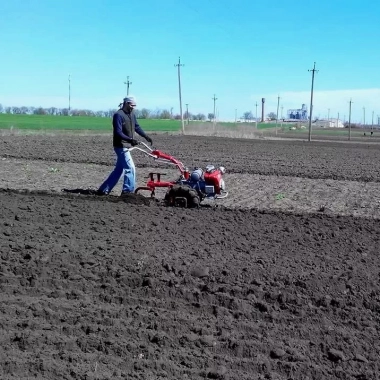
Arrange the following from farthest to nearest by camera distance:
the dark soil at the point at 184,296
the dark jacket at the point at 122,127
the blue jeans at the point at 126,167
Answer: the blue jeans at the point at 126,167, the dark jacket at the point at 122,127, the dark soil at the point at 184,296

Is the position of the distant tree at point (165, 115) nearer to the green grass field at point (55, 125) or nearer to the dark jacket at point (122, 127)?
the green grass field at point (55, 125)

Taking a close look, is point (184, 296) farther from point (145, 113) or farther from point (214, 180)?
point (145, 113)

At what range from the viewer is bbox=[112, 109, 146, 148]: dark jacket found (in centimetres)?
1181

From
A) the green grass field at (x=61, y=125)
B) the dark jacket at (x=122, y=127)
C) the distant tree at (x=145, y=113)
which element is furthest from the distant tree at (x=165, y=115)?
the dark jacket at (x=122, y=127)

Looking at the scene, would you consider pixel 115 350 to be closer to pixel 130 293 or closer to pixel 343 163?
pixel 130 293

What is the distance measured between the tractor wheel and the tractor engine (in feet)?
0.68

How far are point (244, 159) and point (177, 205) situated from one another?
47.6 ft

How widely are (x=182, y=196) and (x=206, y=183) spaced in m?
0.50

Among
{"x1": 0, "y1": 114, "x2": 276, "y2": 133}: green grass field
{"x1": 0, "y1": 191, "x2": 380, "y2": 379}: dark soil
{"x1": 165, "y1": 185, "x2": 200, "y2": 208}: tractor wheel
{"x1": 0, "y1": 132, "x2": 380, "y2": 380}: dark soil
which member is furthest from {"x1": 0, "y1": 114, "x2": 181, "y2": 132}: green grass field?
{"x1": 0, "y1": 191, "x2": 380, "y2": 379}: dark soil

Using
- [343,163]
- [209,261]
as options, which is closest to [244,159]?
[343,163]

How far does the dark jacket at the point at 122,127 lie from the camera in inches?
465

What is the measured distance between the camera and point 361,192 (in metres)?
Result: 15.5

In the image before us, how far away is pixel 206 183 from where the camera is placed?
11.1 metres

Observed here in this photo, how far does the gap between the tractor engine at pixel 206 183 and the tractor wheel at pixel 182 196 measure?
0.21 metres
